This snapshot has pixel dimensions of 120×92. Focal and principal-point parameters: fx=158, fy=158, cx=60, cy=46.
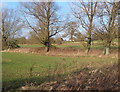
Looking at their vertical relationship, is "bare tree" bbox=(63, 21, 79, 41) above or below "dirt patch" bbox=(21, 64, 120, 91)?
above

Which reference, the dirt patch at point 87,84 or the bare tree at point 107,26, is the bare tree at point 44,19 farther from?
the dirt patch at point 87,84

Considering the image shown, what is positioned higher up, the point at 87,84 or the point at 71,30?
the point at 71,30

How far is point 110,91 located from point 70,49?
18580 millimetres

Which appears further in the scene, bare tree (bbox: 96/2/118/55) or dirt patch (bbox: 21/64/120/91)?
bare tree (bbox: 96/2/118/55)

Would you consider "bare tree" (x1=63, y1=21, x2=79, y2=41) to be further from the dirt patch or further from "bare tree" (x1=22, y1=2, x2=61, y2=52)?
the dirt patch

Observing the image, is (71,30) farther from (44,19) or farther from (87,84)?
(87,84)

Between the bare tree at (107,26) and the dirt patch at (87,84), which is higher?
the bare tree at (107,26)

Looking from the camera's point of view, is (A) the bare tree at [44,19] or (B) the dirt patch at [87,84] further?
(A) the bare tree at [44,19]

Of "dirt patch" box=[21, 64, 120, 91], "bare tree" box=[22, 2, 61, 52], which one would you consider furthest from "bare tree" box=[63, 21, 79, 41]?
"dirt patch" box=[21, 64, 120, 91]

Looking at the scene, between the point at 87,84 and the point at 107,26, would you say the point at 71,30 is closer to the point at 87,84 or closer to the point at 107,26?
the point at 107,26

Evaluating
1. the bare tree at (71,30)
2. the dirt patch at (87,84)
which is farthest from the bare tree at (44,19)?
the dirt patch at (87,84)

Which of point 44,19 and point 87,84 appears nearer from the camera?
point 87,84

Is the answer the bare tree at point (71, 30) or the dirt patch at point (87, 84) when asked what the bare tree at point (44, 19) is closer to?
the bare tree at point (71, 30)

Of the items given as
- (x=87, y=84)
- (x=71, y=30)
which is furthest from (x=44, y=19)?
(x=87, y=84)
